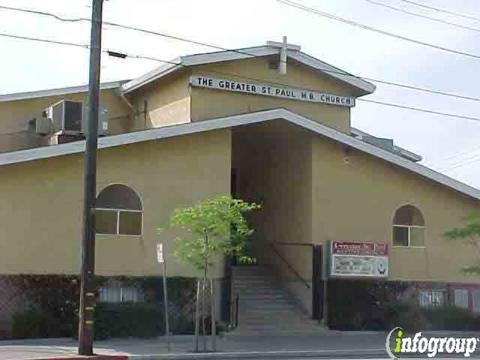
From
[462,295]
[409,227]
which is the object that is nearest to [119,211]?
[409,227]

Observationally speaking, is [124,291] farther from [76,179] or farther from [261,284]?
[261,284]

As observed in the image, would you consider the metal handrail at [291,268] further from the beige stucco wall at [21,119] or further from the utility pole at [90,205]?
the utility pole at [90,205]

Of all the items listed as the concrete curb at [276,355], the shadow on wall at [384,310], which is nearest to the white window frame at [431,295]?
the shadow on wall at [384,310]

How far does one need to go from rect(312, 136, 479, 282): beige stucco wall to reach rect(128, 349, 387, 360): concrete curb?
687cm

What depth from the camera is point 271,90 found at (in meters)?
32.5

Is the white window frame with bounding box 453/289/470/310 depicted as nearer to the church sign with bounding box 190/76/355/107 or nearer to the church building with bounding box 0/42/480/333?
the church building with bounding box 0/42/480/333

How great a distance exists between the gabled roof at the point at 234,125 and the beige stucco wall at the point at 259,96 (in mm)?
3014

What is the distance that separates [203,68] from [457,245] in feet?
37.4

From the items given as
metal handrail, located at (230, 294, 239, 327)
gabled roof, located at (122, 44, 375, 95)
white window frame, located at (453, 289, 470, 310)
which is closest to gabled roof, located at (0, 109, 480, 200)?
white window frame, located at (453, 289, 470, 310)

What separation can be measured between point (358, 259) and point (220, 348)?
807cm

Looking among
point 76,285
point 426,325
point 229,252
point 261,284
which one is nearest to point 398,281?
point 426,325

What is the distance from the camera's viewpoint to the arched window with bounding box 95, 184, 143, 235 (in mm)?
26266

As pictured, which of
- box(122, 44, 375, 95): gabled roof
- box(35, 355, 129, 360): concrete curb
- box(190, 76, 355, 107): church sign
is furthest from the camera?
box(190, 76, 355, 107): church sign

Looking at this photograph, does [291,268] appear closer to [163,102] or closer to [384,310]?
[384,310]
